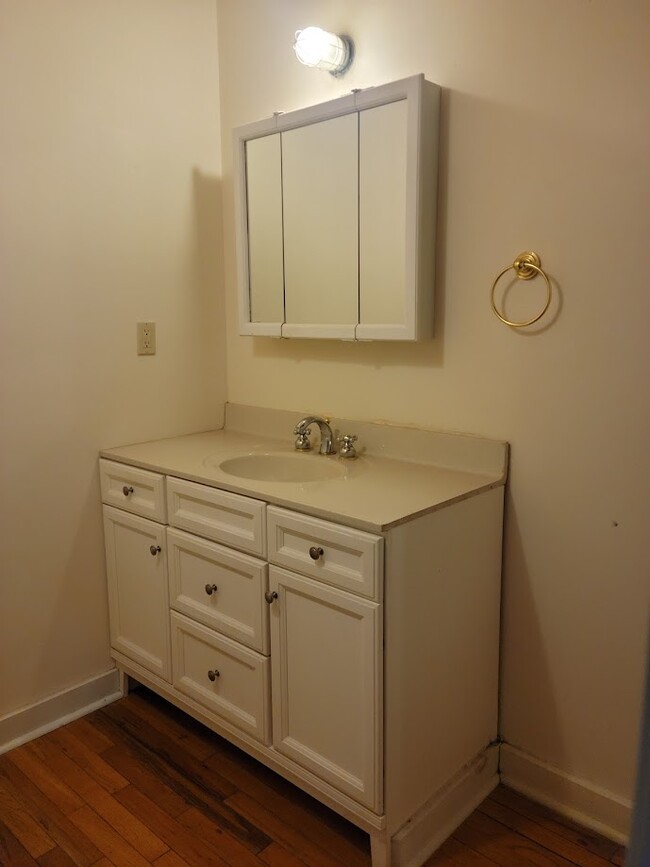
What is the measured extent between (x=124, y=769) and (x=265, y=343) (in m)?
1.31

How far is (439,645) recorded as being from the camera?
1514 millimetres

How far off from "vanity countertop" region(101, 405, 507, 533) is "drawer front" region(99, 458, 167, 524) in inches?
1.1

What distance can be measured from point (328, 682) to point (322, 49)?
1586mm

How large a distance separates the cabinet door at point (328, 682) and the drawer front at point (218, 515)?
0.34 feet

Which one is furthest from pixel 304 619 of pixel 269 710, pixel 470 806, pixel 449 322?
pixel 449 322

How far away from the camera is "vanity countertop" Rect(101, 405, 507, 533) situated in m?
1.45

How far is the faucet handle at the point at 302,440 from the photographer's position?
199 centimetres

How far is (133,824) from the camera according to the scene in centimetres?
162

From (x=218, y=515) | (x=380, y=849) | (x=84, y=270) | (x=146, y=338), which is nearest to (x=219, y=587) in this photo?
→ (x=218, y=515)

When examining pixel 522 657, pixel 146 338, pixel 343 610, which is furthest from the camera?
pixel 146 338

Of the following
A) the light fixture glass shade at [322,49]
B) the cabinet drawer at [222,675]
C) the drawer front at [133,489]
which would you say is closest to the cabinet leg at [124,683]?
the cabinet drawer at [222,675]

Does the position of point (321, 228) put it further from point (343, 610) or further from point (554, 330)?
point (343, 610)

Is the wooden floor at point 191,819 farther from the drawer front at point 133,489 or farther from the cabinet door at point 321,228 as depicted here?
the cabinet door at point 321,228

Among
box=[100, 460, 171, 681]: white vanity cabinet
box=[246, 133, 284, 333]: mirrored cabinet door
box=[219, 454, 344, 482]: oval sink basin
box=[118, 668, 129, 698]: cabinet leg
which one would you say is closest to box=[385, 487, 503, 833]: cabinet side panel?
box=[219, 454, 344, 482]: oval sink basin
